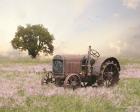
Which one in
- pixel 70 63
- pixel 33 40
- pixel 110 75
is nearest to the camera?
pixel 70 63

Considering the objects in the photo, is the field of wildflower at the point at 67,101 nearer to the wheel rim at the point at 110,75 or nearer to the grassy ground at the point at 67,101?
the grassy ground at the point at 67,101

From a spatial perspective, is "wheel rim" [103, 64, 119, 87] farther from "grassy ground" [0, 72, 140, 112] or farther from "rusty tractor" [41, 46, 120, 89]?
"grassy ground" [0, 72, 140, 112]

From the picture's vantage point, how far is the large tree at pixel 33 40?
100 meters

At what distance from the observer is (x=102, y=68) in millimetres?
24328

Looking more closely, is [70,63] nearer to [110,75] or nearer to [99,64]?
[99,64]

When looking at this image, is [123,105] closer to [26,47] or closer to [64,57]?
[64,57]

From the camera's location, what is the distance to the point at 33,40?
10200 centimetres

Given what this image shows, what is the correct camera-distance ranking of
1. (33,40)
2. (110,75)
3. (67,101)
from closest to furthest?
(67,101) < (110,75) < (33,40)

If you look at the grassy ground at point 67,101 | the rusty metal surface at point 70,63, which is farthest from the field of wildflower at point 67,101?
the rusty metal surface at point 70,63

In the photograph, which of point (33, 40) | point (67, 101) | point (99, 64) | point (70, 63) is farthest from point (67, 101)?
point (33, 40)

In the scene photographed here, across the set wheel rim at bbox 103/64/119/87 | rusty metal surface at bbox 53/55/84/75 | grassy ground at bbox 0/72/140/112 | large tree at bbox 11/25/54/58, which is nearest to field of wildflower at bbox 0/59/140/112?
grassy ground at bbox 0/72/140/112

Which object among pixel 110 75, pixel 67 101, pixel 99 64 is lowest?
pixel 67 101

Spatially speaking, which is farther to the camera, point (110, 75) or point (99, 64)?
point (110, 75)

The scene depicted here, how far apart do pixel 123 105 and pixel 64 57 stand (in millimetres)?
7496
